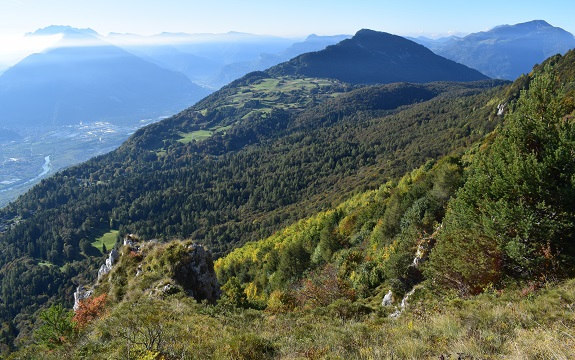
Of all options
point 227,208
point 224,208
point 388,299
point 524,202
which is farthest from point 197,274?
point 224,208

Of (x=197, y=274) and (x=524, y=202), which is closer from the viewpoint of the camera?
(x=524, y=202)

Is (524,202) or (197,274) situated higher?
(524,202)

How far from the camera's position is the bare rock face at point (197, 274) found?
23.7m

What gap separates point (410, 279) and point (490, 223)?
10713 millimetres

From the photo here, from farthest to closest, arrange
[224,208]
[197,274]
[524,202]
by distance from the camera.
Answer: [224,208]
[197,274]
[524,202]

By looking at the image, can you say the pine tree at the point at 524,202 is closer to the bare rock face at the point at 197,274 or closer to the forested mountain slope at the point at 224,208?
the bare rock face at the point at 197,274

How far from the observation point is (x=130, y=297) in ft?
70.9

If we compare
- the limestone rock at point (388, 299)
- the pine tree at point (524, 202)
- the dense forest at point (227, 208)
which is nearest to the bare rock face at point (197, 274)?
the limestone rock at point (388, 299)

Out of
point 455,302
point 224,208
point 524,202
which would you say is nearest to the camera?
point 455,302

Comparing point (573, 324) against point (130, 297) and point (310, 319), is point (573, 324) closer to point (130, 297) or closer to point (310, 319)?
point (310, 319)

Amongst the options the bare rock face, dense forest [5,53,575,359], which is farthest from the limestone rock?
the bare rock face

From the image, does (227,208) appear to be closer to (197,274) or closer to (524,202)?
(197,274)

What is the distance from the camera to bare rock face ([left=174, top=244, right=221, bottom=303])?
23688 mm

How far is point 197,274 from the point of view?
2500cm
